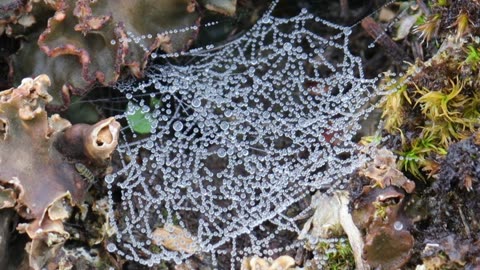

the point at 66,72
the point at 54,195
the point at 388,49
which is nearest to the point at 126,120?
the point at 66,72

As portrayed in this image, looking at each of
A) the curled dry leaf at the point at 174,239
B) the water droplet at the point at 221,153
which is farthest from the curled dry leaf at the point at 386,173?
the curled dry leaf at the point at 174,239

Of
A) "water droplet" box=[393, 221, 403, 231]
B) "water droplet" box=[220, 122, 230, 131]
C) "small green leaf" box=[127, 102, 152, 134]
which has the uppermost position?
"water droplet" box=[393, 221, 403, 231]

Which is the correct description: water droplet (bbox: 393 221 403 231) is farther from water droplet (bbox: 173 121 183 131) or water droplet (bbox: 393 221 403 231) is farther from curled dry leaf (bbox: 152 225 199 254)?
water droplet (bbox: 173 121 183 131)

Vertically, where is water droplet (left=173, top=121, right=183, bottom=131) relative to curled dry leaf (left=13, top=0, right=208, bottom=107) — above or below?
below

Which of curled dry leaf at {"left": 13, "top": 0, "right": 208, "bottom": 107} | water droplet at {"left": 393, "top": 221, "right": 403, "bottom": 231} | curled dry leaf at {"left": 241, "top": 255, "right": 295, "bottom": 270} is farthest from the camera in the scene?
curled dry leaf at {"left": 13, "top": 0, "right": 208, "bottom": 107}

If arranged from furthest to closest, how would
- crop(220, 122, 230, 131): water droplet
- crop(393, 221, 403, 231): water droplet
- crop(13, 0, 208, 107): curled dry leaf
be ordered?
1. crop(220, 122, 230, 131): water droplet
2. crop(13, 0, 208, 107): curled dry leaf
3. crop(393, 221, 403, 231): water droplet

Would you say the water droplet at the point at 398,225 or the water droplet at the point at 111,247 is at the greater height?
the water droplet at the point at 398,225

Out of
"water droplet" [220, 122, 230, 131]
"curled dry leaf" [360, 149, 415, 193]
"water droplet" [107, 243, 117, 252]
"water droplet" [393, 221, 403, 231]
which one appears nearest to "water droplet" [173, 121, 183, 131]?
"water droplet" [220, 122, 230, 131]

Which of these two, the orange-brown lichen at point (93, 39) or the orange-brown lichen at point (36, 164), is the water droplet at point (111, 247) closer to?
the orange-brown lichen at point (36, 164)

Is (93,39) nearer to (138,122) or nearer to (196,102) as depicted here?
(138,122)

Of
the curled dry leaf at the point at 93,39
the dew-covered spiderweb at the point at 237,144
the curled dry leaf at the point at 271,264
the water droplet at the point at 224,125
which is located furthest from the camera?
the water droplet at the point at 224,125
